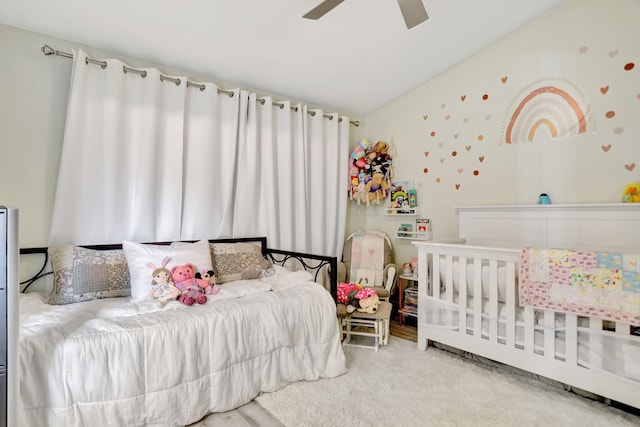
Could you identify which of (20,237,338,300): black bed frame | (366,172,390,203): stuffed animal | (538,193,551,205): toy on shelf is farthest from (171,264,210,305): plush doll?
(538,193,551,205): toy on shelf

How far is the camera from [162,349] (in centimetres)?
146

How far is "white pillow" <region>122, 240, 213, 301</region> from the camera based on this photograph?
6.12ft

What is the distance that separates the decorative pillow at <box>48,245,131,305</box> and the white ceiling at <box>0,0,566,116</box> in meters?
1.39

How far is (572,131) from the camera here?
2287 millimetres

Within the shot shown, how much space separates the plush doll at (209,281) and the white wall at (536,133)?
6.75 feet

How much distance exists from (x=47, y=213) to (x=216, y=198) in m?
1.07

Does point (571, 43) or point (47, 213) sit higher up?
point (571, 43)

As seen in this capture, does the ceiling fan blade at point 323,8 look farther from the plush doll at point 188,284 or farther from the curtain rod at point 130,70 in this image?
the plush doll at point 188,284

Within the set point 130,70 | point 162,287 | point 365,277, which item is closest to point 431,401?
point 365,277

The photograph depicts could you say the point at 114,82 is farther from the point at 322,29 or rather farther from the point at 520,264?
the point at 520,264

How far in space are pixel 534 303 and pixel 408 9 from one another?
1.77 metres

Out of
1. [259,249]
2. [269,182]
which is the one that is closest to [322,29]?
[269,182]

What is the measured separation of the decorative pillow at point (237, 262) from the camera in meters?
2.31

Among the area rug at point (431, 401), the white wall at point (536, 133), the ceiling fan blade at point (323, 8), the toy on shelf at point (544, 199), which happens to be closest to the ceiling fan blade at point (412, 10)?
the ceiling fan blade at point (323, 8)
